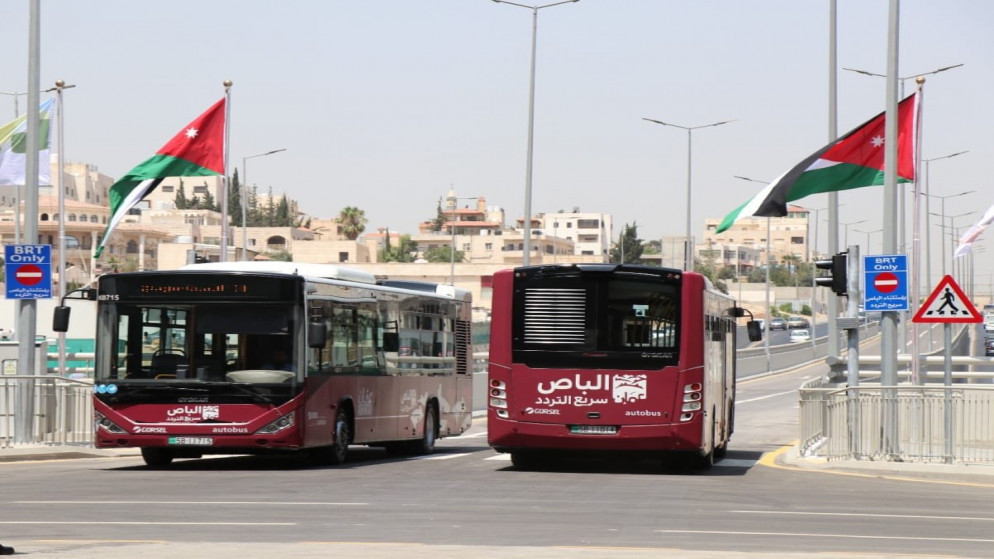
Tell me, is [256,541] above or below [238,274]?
below

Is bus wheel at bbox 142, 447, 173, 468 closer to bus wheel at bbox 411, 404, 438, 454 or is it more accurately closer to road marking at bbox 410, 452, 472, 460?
road marking at bbox 410, 452, 472, 460

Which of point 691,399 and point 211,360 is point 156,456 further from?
point 691,399

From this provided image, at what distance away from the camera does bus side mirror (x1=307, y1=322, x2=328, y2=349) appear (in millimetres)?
21094

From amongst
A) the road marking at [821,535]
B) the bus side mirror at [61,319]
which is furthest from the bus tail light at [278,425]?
the road marking at [821,535]

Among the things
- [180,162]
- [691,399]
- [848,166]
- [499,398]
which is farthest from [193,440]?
[180,162]

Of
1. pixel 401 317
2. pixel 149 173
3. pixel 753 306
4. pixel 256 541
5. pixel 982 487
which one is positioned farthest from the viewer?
pixel 753 306

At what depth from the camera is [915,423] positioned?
2203 cm

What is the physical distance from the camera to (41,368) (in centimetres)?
2569

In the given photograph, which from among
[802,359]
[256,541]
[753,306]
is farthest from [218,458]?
[753,306]

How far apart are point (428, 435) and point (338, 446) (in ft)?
13.8

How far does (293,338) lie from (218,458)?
5052 millimetres

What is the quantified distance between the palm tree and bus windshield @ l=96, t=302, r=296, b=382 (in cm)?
17012

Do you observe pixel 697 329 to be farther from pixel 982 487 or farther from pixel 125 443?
pixel 125 443

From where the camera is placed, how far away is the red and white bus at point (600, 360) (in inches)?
826
